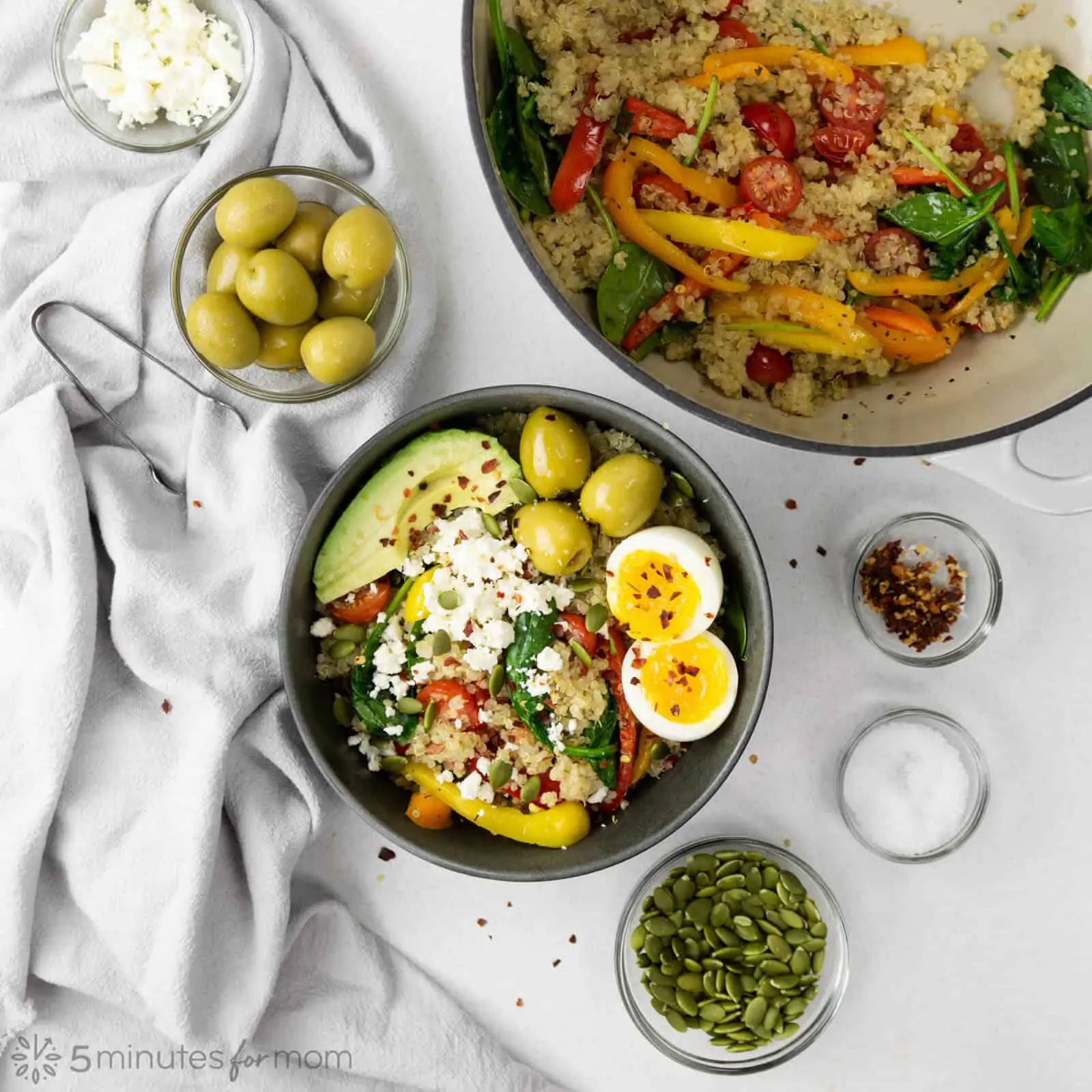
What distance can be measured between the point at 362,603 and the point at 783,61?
2.78 ft

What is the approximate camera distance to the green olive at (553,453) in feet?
4.17

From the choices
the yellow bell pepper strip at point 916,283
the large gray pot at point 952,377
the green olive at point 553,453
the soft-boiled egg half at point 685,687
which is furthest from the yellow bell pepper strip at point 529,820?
the yellow bell pepper strip at point 916,283

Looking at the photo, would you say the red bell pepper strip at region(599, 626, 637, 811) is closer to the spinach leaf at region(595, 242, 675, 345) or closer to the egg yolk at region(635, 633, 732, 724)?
the egg yolk at region(635, 633, 732, 724)

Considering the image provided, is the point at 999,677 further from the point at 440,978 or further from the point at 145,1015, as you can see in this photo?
the point at 145,1015

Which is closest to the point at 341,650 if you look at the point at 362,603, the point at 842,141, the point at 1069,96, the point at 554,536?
the point at 362,603

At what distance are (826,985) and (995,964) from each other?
26 cm

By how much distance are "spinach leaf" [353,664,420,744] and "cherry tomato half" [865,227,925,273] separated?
0.82 m

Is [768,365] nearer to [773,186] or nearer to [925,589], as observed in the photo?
[773,186]

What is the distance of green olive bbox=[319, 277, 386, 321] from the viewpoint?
133 cm

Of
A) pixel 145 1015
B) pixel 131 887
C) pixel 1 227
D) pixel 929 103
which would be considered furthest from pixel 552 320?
pixel 145 1015

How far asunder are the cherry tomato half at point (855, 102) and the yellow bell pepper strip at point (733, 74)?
0.28 feet

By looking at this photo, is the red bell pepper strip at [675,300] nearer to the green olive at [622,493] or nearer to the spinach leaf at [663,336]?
Answer: the spinach leaf at [663,336]

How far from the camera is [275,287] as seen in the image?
126cm

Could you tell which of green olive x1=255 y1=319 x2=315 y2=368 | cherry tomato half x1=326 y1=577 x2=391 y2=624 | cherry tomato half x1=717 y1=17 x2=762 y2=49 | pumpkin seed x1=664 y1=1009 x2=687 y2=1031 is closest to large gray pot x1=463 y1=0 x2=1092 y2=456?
cherry tomato half x1=717 y1=17 x2=762 y2=49
